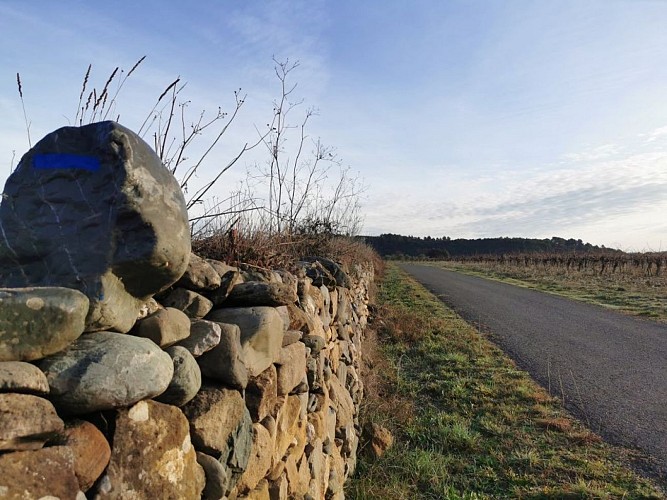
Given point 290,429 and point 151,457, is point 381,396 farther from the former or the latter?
point 151,457

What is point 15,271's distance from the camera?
5.75 feet

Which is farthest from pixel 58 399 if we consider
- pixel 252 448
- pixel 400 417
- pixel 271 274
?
pixel 400 417

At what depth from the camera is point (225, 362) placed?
6.89 ft

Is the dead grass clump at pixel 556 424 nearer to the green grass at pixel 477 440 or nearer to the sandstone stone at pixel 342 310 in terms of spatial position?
the green grass at pixel 477 440

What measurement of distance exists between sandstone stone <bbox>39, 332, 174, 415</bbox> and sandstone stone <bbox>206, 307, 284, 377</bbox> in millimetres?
730

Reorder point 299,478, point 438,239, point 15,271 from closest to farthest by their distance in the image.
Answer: point 15,271
point 299,478
point 438,239

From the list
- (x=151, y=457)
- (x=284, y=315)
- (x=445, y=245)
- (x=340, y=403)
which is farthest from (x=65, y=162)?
(x=445, y=245)

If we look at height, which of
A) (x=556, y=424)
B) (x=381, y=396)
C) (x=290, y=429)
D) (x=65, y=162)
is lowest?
(x=381, y=396)

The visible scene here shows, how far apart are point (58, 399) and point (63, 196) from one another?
0.78 meters

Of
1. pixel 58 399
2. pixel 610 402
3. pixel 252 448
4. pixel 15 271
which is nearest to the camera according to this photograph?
pixel 58 399

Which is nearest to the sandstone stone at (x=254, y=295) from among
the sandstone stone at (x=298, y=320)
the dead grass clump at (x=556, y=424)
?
the sandstone stone at (x=298, y=320)

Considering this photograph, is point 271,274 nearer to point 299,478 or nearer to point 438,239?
point 299,478

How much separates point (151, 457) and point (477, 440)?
4.48 metres

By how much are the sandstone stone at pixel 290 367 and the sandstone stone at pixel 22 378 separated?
1.56m
